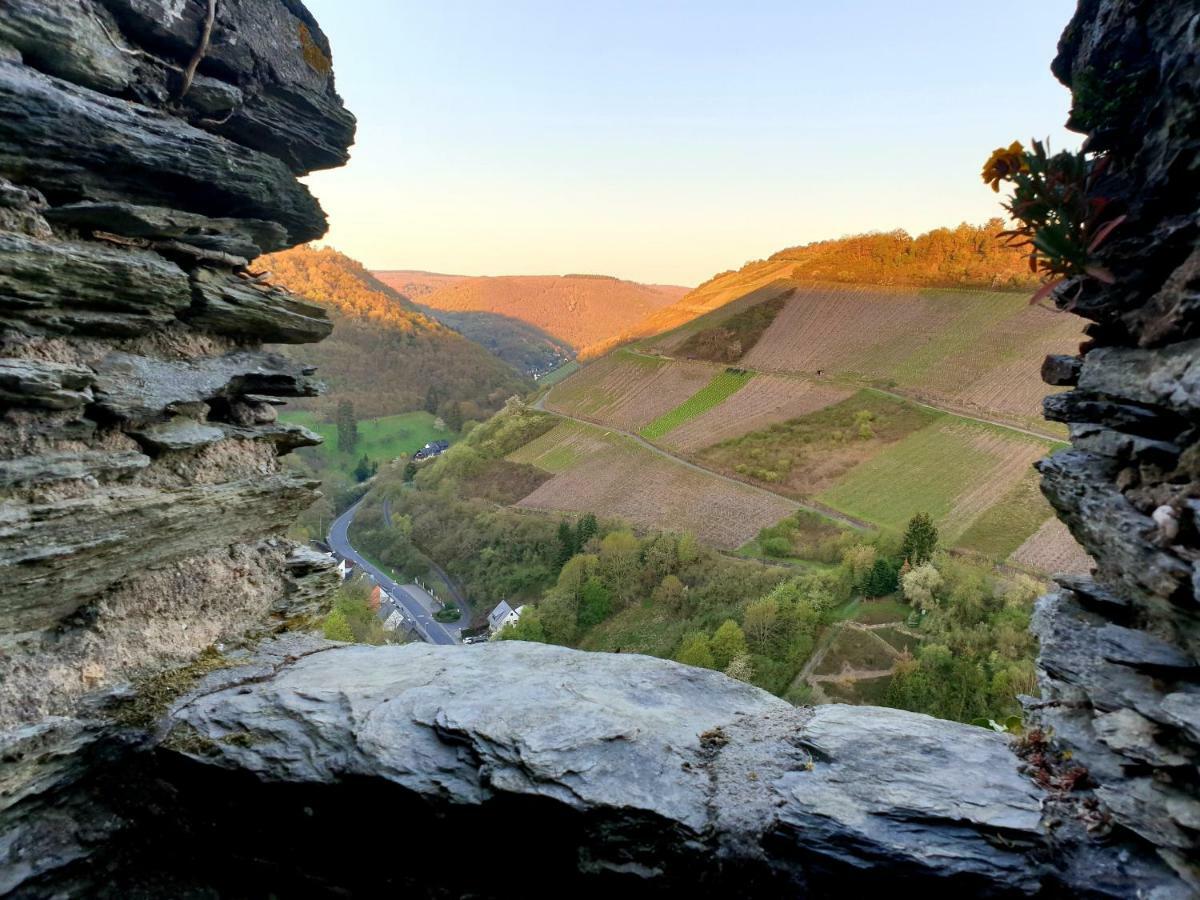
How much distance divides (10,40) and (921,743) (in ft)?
32.9

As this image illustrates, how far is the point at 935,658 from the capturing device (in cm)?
2866

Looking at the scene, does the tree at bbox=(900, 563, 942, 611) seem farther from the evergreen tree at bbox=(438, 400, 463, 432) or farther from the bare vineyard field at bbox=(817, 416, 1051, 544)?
the evergreen tree at bbox=(438, 400, 463, 432)

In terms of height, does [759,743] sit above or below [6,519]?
below

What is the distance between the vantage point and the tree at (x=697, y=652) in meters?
31.4

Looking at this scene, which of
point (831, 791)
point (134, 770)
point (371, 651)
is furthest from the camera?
point (371, 651)

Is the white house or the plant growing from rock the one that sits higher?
the plant growing from rock

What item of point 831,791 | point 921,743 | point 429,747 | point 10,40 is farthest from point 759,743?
point 10,40

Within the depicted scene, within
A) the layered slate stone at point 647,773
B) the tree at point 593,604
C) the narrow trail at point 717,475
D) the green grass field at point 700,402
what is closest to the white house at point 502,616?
the tree at point 593,604

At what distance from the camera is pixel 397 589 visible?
209ft

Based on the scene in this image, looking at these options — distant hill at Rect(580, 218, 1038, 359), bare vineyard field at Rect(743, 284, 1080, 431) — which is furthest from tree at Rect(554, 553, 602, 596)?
distant hill at Rect(580, 218, 1038, 359)

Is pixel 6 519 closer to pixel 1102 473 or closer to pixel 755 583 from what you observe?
pixel 1102 473

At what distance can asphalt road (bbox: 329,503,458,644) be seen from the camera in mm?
52719

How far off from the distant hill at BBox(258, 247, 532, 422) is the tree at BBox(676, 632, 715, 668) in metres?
81.0

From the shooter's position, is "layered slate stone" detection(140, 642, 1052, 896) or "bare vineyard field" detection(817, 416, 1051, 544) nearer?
"layered slate stone" detection(140, 642, 1052, 896)
